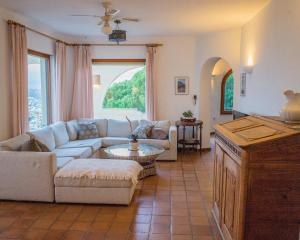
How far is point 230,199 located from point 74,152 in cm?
304

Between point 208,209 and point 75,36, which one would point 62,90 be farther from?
point 208,209

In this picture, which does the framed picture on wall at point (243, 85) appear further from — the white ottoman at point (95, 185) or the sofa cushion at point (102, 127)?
the sofa cushion at point (102, 127)

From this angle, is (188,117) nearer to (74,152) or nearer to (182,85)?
(182,85)

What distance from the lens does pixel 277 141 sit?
199 centimetres

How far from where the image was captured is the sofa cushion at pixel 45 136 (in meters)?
4.50

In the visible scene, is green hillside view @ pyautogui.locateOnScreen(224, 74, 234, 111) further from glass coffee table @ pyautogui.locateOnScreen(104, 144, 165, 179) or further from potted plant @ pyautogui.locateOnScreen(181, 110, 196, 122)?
glass coffee table @ pyautogui.locateOnScreen(104, 144, 165, 179)

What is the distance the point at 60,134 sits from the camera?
17.8 feet

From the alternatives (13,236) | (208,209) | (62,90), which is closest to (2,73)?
(62,90)

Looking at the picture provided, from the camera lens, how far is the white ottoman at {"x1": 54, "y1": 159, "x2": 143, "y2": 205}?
356cm

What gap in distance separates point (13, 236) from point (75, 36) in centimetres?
498

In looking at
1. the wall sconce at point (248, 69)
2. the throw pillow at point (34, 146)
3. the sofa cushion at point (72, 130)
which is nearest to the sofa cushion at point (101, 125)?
the sofa cushion at point (72, 130)

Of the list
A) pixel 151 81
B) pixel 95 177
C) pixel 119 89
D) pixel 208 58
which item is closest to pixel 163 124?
pixel 151 81

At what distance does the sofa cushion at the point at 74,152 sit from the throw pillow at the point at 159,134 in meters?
1.48

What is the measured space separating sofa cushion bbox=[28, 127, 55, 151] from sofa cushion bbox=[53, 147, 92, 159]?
147 millimetres
